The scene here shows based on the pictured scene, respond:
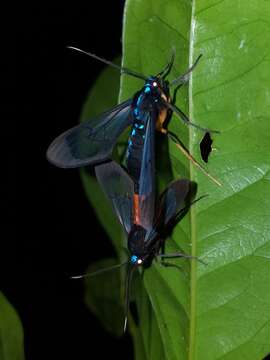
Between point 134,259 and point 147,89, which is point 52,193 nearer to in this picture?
point 134,259

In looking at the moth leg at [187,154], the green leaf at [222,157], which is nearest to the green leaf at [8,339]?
the green leaf at [222,157]

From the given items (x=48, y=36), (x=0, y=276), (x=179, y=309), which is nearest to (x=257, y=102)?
(x=179, y=309)

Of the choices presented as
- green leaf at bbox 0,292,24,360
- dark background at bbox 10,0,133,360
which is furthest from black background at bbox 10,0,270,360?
green leaf at bbox 0,292,24,360

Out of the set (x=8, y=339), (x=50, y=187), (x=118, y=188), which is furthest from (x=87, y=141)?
(x=50, y=187)

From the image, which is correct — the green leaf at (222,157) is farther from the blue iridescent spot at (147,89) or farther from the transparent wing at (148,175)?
the transparent wing at (148,175)

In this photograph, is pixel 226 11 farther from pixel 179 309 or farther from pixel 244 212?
pixel 179 309

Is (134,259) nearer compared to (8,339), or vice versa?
(8,339)
